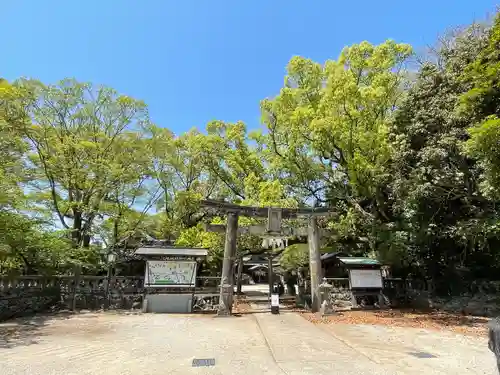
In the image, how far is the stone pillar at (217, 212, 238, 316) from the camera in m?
12.9

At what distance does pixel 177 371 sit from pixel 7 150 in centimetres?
950

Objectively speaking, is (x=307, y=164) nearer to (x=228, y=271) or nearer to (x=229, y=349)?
(x=228, y=271)

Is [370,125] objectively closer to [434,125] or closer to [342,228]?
[434,125]

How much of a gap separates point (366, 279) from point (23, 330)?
13.3m

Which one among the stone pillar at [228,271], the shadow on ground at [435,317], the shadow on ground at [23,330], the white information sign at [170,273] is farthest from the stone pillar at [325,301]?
the shadow on ground at [23,330]

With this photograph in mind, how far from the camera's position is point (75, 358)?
6.40 metres

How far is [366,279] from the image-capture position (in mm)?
15164

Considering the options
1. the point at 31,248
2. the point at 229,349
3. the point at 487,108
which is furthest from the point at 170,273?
the point at 487,108

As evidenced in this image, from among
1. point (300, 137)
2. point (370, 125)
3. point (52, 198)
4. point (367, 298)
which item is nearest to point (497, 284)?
point (367, 298)

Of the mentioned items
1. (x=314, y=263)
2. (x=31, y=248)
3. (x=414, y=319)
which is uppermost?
(x=31, y=248)

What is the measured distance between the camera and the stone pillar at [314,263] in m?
13.9

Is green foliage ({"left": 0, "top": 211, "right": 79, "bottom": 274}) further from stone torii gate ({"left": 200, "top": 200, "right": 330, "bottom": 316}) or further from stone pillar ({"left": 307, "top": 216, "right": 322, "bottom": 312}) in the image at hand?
stone pillar ({"left": 307, "top": 216, "right": 322, "bottom": 312})

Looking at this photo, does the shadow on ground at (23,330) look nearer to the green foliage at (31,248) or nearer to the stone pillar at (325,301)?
the green foliage at (31,248)

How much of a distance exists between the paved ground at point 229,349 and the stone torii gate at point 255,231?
7.43 ft
